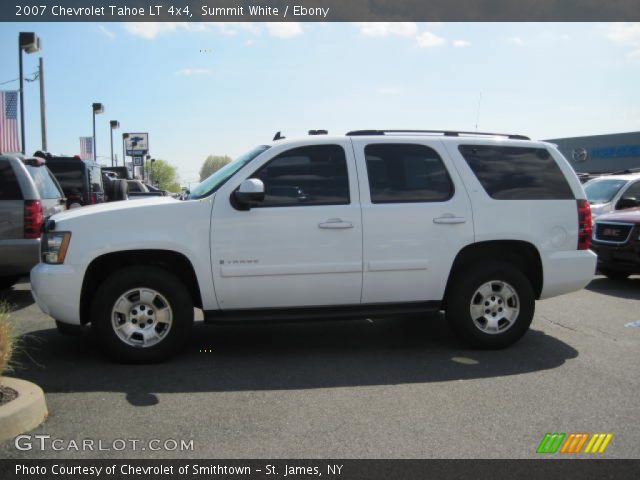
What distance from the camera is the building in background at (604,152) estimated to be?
40.7 metres

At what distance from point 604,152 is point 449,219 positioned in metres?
41.8

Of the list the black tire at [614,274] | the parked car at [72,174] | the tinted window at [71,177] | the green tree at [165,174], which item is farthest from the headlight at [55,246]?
the green tree at [165,174]

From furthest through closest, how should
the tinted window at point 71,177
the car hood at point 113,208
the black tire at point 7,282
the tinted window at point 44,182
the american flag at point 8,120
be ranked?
the american flag at point 8,120 < the tinted window at point 71,177 < the black tire at point 7,282 < the tinted window at point 44,182 < the car hood at point 113,208

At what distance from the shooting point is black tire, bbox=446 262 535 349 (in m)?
5.62

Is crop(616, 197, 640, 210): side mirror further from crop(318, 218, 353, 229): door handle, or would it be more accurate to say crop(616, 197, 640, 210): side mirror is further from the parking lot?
crop(318, 218, 353, 229): door handle

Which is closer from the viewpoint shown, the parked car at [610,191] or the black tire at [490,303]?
the black tire at [490,303]

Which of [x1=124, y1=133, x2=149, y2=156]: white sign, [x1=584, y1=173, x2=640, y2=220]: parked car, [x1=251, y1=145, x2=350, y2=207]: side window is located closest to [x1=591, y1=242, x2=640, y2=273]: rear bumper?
[x1=584, y1=173, x2=640, y2=220]: parked car

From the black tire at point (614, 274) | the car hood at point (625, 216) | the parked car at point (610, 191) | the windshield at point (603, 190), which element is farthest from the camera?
the windshield at point (603, 190)

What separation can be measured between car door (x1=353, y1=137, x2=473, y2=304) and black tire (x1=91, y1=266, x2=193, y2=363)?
169 centimetres

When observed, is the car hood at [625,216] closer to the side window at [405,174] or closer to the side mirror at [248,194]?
the side window at [405,174]

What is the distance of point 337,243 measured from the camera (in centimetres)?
534
